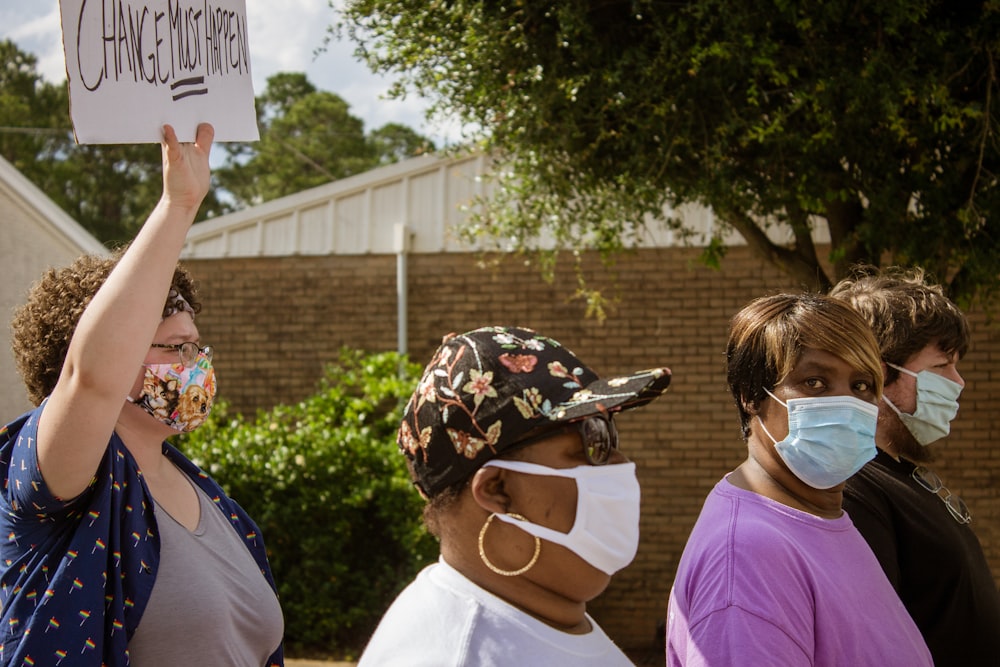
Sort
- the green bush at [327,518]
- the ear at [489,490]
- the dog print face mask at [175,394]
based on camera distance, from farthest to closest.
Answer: the green bush at [327,518]
the dog print face mask at [175,394]
the ear at [489,490]

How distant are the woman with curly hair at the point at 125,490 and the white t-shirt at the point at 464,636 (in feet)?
2.26

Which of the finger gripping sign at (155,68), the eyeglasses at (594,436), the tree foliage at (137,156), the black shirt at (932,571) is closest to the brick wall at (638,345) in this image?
the black shirt at (932,571)

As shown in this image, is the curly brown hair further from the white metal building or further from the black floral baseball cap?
the white metal building

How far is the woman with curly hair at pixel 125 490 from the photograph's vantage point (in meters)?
1.86

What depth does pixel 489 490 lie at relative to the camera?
5.47 ft

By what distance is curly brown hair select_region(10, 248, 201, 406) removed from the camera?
2289 mm

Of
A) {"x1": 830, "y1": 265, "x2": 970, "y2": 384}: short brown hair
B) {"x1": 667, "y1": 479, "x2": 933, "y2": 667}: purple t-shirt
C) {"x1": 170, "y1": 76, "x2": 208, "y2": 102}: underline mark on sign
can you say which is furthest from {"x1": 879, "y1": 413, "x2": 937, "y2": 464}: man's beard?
{"x1": 170, "y1": 76, "x2": 208, "y2": 102}: underline mark on sign

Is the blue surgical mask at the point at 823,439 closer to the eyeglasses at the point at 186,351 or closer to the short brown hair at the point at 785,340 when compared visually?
the short brown hair at the point at 785,340

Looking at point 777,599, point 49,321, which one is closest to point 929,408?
point 777,599

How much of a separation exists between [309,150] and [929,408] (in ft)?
103

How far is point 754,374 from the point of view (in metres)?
2.38

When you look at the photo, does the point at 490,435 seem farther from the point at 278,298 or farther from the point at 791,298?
the point at 278,298

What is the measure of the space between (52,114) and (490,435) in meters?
32.6

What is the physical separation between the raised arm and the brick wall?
703 centimetres
